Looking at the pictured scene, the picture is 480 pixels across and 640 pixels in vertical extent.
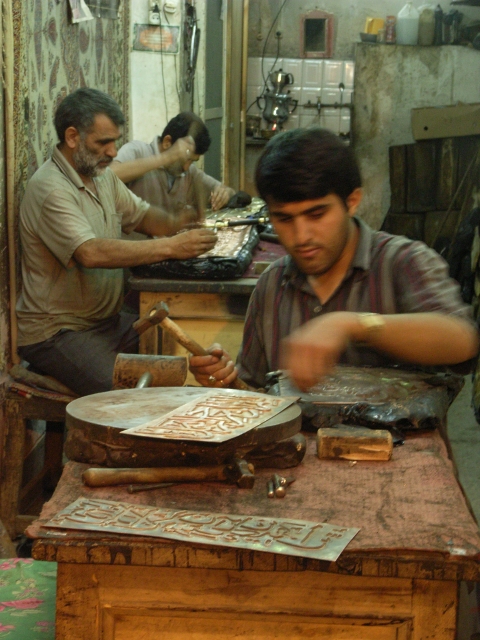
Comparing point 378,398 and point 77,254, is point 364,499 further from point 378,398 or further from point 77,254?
point 77,254

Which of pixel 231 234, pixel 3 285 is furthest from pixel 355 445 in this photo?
pixel 231 234

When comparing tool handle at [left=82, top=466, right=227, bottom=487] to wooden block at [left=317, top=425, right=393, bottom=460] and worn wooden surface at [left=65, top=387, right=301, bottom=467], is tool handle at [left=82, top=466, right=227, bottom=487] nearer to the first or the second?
worn wooden surface at [left=65, top=387, right=301, bottom=467]

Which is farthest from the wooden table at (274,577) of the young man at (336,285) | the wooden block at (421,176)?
the wooden block at (421,176)

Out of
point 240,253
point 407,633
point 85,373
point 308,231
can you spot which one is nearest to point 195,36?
point 240,253

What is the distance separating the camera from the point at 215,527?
1.29 m

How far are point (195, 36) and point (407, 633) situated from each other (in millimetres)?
6404

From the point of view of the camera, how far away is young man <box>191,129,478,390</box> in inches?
72.0

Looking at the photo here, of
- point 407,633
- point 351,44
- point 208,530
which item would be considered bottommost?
point 407,633

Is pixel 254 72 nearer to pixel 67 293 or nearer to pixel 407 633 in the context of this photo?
pixel 67 293

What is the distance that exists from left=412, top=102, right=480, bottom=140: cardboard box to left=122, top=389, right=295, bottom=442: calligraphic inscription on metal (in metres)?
8.07

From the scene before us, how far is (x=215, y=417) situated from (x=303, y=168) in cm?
79

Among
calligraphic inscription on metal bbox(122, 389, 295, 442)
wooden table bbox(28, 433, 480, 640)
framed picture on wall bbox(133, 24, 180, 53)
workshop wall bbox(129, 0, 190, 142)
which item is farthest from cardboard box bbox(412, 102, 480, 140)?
wooden table bbox(28, 433, 480, 640)

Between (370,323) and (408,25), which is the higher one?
(408,25)

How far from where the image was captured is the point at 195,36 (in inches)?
274
